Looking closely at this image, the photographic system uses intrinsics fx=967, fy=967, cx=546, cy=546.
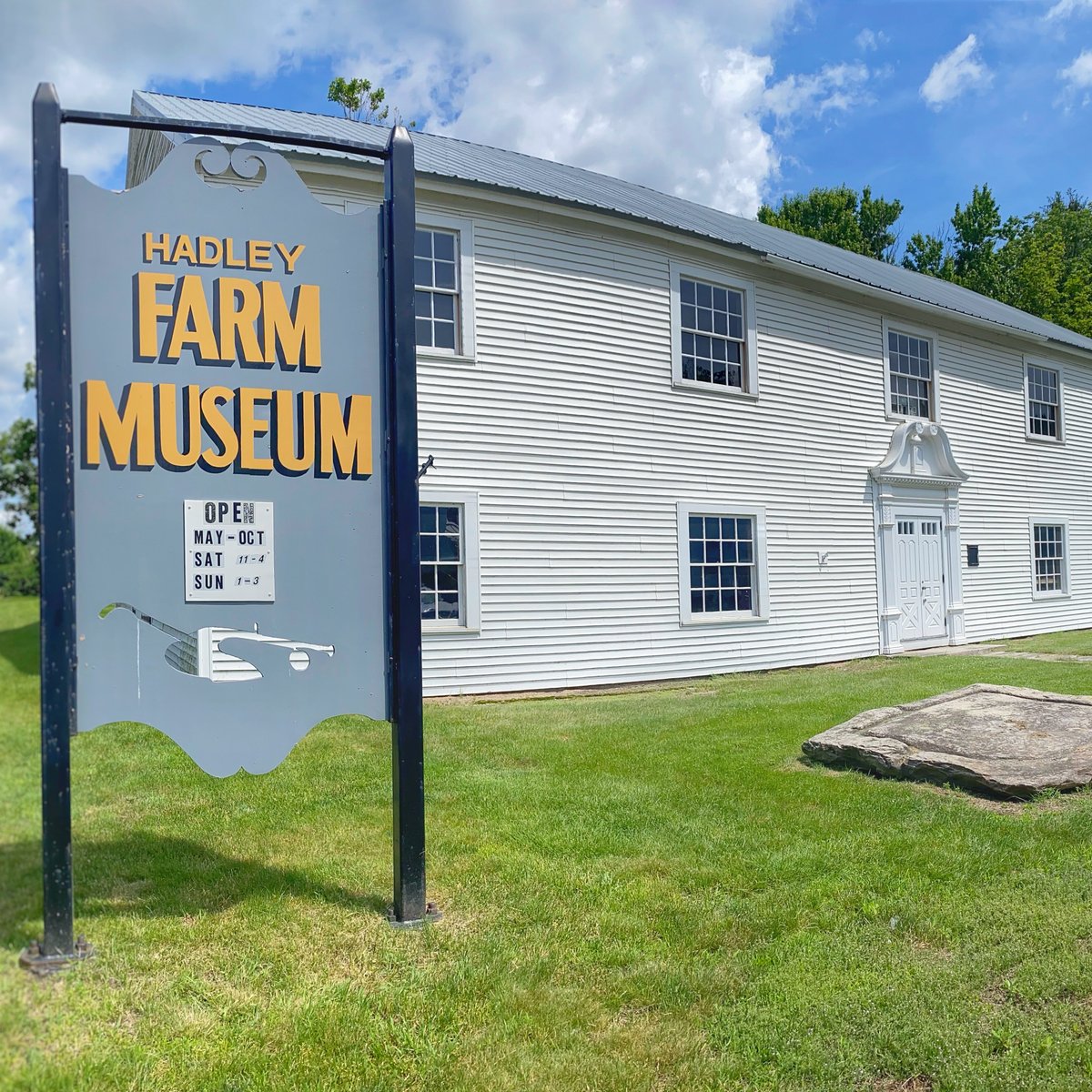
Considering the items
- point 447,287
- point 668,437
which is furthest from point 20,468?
point 668,437

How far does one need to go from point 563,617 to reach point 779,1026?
859 centimetres

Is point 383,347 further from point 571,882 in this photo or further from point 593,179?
point 593,179

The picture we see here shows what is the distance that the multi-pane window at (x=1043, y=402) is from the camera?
19.5m

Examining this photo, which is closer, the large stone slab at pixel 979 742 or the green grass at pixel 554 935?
the green grass at pixel 554 935

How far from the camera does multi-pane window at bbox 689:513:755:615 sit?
43.2ft

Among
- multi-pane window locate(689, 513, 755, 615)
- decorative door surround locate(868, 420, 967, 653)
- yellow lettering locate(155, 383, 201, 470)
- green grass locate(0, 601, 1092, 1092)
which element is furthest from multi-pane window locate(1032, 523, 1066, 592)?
yellow lettering locate(155, 383, 201, 470)

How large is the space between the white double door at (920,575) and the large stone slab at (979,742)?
917 cm

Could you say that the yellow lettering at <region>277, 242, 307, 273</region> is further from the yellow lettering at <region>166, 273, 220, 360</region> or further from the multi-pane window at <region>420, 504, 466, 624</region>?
the multi-pane window at <region>420, 504, 466, 624</region>

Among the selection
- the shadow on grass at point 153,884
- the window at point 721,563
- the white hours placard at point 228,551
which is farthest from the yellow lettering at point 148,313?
the window at point 721,563

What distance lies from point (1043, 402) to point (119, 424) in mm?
20015

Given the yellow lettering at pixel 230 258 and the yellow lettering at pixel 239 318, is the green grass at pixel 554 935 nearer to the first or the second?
the yellow lettering at pixel 239 318

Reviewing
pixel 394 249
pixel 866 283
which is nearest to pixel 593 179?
pixel 866 283

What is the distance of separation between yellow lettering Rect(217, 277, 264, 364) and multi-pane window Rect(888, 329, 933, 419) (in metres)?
14.2

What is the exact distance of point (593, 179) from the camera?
1531 cm
